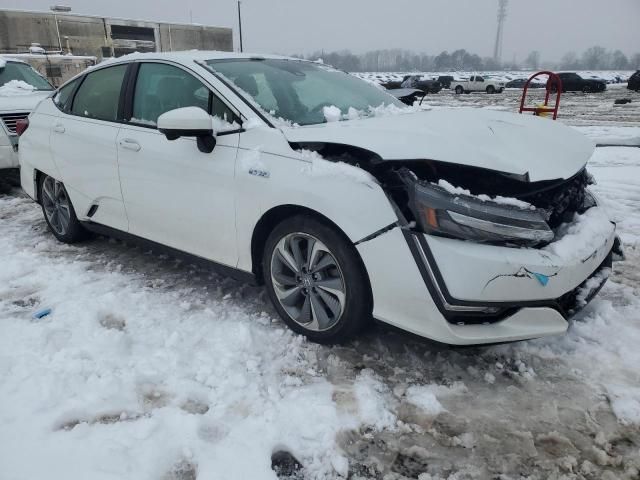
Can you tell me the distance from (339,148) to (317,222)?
39cm

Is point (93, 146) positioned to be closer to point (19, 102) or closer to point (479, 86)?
point (19, 102)

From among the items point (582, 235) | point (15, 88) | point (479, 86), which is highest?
point (15, 88)

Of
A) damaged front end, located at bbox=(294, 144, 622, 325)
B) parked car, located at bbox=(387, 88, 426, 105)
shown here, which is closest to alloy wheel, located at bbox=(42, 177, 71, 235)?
parked car, located at bbox=(387, 88, 426, 105)

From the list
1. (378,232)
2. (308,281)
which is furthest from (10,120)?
(378,232)

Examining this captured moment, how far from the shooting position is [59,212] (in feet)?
14.3

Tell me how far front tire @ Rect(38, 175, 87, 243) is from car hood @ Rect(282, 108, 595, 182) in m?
2.53

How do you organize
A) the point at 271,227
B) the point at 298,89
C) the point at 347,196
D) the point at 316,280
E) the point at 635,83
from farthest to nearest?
the point at 635,83
the point at 298,89
the point at 271,227
the point at 316,280
the point at 347,196

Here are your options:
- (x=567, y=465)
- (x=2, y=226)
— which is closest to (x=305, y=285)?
(x=567, y=465)

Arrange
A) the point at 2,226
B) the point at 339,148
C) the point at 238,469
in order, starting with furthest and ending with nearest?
the point at 2,226, the point at 339,148, the point at 238,469

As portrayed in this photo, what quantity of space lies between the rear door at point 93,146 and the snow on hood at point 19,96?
8.42 feet

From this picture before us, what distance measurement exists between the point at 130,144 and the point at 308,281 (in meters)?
1.67

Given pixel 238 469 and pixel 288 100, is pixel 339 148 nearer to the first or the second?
pixel 288 100

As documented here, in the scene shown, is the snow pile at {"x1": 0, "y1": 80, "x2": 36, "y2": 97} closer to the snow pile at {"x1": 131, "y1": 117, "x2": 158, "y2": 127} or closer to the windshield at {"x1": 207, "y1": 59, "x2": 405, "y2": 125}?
the snow pile at {"x1": 131, "y1": 117, "x2": 158, "y2": 127}

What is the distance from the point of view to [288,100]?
9.96 ft
